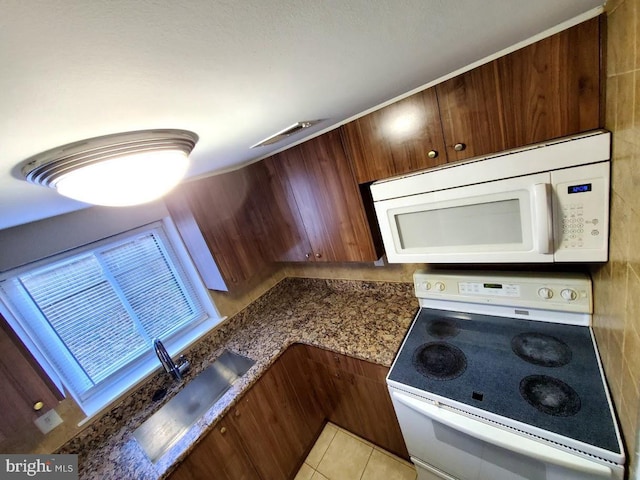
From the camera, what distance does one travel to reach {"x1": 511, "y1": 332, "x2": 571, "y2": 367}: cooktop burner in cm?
107

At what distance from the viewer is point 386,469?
162cm

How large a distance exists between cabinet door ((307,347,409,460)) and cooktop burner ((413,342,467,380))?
190mm

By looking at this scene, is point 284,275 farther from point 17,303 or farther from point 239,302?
point 17,303

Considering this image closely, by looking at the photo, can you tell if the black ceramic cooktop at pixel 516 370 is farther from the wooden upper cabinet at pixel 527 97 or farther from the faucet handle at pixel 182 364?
the faucet handle at pixel 182 364

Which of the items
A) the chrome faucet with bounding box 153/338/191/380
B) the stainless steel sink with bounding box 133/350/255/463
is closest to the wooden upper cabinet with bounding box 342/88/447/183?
the stainless steel sink with bounding box 133/350/255/463

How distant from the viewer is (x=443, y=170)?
107 centimetres

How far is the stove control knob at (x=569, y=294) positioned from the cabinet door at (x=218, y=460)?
1.73m

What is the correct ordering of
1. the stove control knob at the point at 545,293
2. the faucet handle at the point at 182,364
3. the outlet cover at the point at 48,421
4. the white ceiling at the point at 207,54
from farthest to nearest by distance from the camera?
the faucet handle at the point at 182,364 → the outlet cover at the point at 48,421 → the stove control knob at the point at 545,293 → the white ceiling at the point at 207,54

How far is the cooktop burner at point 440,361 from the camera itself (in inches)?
45.9

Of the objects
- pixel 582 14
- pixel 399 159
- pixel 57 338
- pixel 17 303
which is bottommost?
pixel 57 338

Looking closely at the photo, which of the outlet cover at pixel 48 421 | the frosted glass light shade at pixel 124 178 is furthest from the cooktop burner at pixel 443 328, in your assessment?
the outlet cover at pixel 48 421

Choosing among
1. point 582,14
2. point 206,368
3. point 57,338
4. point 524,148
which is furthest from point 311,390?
point 582,14

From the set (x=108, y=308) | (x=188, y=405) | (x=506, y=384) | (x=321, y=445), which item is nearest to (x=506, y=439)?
(x=506, y=384)

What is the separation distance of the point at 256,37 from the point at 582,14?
3.00 ft
